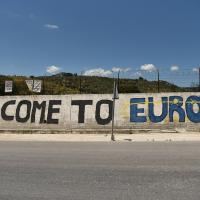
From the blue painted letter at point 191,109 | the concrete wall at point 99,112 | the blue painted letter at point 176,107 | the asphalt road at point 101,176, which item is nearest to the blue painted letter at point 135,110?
the concrete wall at point 99,112

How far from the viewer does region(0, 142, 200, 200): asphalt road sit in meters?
6.80

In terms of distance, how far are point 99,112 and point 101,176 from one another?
1541 cm

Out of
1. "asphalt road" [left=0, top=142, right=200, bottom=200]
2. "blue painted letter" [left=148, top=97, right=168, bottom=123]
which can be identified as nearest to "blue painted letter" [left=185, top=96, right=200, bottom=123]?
"blue painted letter" [left=148, top=97, right=168, bottom=123]

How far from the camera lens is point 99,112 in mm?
23750

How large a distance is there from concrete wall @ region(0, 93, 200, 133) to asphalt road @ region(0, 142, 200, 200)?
10600 mm

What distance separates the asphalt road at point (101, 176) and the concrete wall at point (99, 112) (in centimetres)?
1060

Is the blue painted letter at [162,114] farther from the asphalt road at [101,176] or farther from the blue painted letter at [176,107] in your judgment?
the asphalt road at [101,176]

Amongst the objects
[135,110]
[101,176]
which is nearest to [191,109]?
[135,110]

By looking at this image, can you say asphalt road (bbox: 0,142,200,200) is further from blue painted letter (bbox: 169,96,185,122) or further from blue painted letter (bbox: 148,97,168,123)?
blue painted letter (bbox: 148,97,168,123)

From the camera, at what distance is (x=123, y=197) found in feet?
21.5

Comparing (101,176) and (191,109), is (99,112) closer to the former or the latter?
(191,109)

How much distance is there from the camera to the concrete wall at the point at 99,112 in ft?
73.5

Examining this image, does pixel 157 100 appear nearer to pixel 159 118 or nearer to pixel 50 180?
pixel 159 118

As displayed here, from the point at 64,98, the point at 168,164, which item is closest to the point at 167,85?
the point at 64,98
